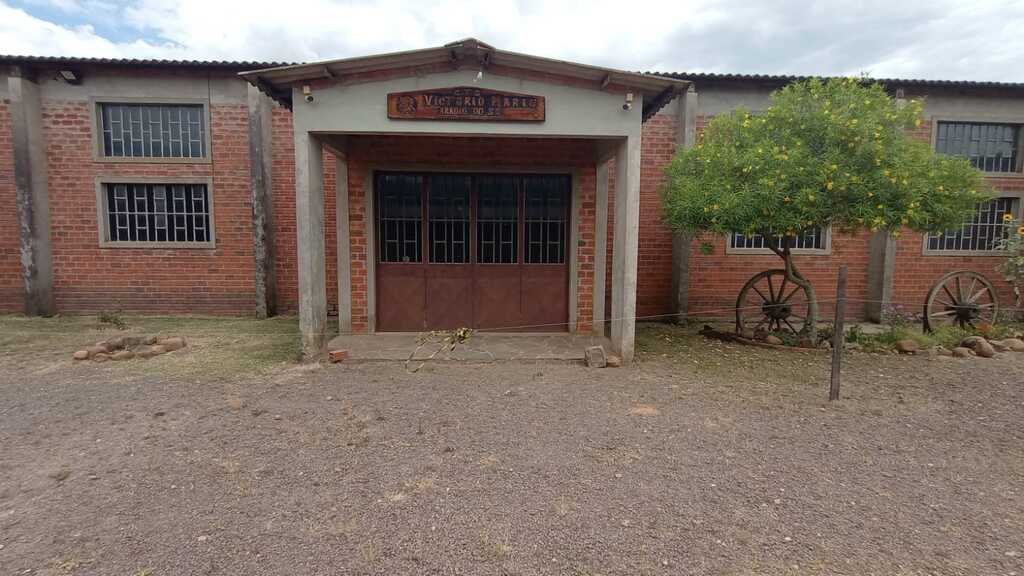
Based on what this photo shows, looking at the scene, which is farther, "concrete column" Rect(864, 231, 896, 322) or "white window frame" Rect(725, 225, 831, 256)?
"white window frame" Rect(725, 225, 831, 256)

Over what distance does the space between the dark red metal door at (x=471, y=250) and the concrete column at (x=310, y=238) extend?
1.51 metres

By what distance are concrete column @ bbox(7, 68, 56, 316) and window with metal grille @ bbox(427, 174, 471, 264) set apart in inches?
271

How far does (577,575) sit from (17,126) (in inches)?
437

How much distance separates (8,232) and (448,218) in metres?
7.82

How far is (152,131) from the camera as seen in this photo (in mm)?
8859

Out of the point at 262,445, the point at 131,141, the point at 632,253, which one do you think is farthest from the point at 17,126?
the point at 632,253

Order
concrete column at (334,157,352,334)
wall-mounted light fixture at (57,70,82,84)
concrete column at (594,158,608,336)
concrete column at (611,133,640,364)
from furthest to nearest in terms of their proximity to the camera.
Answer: wall-mounted light fixture at (57,70,82,84) < concrete column at (594,158,608,336) < concrete column at (334,157,352,334) < concrete column at (611,133,640,364)

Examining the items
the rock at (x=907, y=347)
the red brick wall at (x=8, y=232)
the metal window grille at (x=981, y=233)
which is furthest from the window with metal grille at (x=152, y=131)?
the metal window grille at (x=981, y=233)

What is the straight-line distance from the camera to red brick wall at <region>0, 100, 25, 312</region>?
855 cm

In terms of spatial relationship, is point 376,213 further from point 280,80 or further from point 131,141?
point 131,141

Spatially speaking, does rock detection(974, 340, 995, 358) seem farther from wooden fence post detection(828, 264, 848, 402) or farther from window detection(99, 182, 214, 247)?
window detection(99, 182, 214, 247)

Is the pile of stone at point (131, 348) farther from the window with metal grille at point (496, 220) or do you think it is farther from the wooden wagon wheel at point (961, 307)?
the wooden wagon wheel at point (961, 307)

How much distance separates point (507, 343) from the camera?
275 inches

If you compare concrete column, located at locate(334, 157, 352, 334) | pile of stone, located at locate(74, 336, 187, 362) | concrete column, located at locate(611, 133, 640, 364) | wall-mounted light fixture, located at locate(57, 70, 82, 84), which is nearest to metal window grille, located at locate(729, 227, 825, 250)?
concrete column, located at locate(611, 133, 640, 364)
